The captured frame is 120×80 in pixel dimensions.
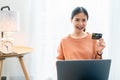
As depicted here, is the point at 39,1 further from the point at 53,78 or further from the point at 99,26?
the point at 53,78

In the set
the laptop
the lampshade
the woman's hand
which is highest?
the lampshade

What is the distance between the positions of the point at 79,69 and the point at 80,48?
0.73m

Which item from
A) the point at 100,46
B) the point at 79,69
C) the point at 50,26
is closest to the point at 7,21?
the point at 50,26

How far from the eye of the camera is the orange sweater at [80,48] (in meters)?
1.75

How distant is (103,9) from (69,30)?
433 millimetres

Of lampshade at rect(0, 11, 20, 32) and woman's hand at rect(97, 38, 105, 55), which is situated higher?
lampshade at rect(0, 11, 20, 32)

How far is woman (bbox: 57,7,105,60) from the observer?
1746 mm

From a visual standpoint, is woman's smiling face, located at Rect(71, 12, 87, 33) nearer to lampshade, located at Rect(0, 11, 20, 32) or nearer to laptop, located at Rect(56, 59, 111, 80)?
lampshade, located at Rect(0, 11, 20, 32)

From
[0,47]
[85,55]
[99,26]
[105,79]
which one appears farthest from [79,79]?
[99,26]

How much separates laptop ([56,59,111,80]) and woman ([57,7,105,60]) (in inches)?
26.1

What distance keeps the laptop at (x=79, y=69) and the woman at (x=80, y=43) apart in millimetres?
663

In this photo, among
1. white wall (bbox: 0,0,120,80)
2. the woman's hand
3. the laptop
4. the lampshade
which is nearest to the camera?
the laptop

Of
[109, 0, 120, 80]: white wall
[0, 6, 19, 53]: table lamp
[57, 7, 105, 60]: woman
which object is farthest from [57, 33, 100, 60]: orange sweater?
[109, 0, 120, 80]: white wall

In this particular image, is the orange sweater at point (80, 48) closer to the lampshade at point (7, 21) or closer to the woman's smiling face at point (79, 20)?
the woman's smiling face at point (79, 20)
